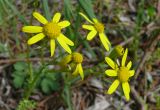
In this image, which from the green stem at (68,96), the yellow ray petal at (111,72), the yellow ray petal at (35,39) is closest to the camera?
the yellow ray petal at (35,39)

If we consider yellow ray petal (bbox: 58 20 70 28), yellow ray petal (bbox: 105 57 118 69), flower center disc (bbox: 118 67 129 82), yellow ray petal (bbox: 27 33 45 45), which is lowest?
flower center disc (bbox: 118 67 129 82)

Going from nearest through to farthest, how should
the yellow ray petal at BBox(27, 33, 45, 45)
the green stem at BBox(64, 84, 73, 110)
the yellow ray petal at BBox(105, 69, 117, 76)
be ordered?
the yellow ray petal at BBox(27, 33, 45, 45) < the yellow ray petal at BBox(105, 69, 117, 76) < the green stem at BBox(64, 84, 73, 110)

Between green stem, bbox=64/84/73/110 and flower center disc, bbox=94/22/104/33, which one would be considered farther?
green stem, bbox=64/84/73/110

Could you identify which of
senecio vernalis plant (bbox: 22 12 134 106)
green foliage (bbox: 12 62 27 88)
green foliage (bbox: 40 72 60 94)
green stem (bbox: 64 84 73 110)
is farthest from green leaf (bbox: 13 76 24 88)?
senecio vernalis plant (bbox: 22 12 134 106)

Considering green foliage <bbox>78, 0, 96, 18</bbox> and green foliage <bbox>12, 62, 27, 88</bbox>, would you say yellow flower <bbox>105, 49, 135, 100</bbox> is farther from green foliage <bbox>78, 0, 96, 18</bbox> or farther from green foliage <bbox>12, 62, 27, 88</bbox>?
green foliage <bbox>12, 62, 27, 88</bbox>

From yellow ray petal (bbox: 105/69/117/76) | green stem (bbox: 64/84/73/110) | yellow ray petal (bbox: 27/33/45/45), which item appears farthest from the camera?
green stem (bbox: 64/84/73/110)

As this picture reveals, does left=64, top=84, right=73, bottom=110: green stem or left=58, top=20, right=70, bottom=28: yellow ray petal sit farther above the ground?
left=58, top=20, right=70, bottom=28: yellow ray petal

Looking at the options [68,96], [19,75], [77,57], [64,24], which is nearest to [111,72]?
[77,57]

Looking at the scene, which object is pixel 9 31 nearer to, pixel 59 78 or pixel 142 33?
pixel 59 78

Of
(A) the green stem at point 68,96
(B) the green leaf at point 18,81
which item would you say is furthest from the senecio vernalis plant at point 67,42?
(B) the green leaf at point 18,81

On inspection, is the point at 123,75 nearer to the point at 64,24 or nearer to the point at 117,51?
the point at 117,51

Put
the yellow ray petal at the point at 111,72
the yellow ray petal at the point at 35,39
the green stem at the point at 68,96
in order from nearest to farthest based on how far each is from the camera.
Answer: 1. the yellow ray petal at the point at 35,39
2. the yellow ray petal at the point at 111,72
3. the green stem at the point at 68,96

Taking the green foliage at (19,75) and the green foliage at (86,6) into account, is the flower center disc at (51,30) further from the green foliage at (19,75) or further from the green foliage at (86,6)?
the green foliage at (19,75)
